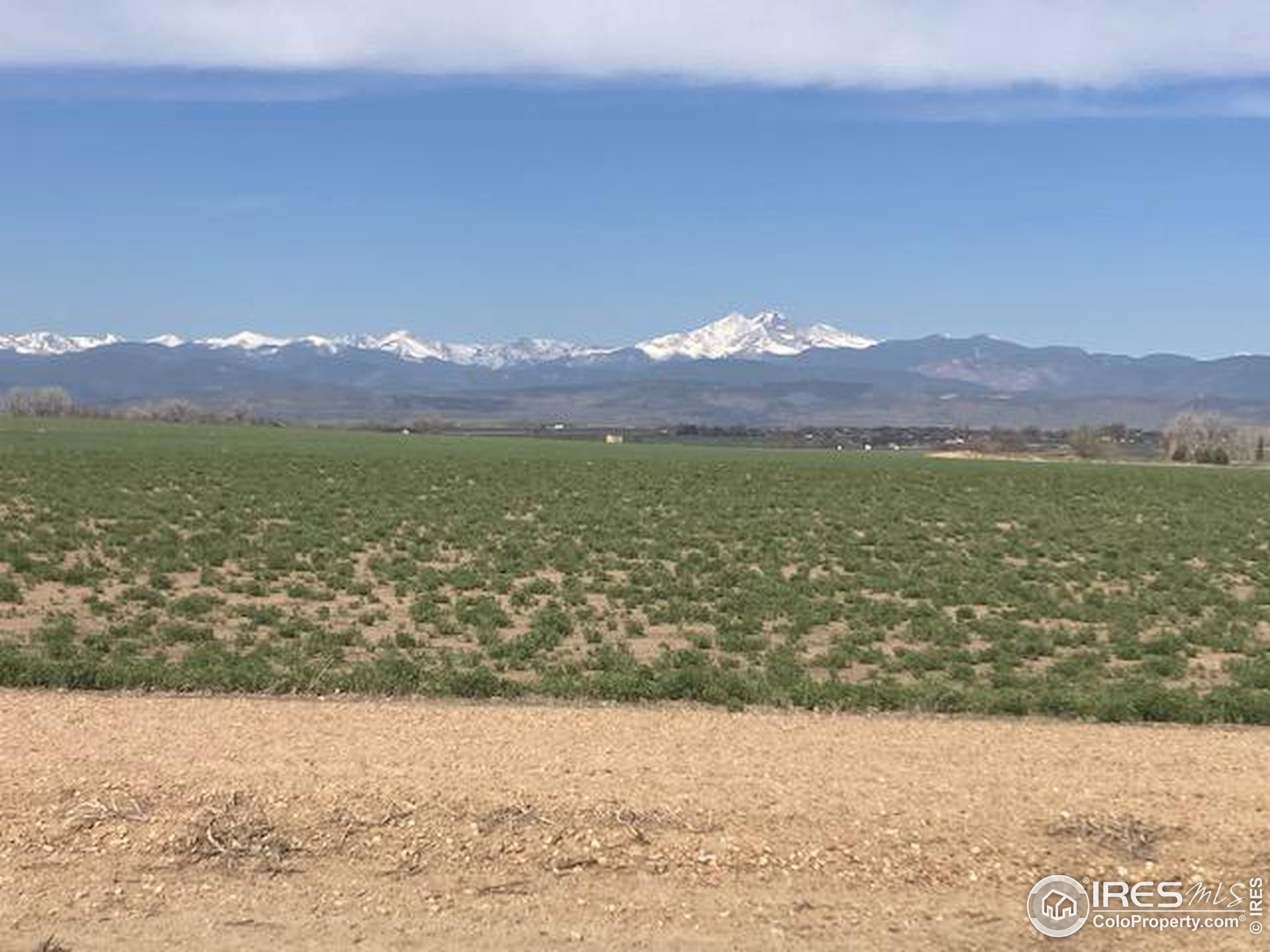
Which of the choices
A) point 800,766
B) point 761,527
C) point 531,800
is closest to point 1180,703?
point 800,766

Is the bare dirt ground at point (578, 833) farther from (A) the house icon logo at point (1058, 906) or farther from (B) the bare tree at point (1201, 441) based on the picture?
(B) the bare tree at point (1201, 441)

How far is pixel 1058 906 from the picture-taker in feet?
20.3

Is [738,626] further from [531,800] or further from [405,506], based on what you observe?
[405,506]

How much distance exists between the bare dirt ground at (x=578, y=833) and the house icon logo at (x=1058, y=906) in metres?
0.07

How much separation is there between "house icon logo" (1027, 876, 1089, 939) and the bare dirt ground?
0.07 m

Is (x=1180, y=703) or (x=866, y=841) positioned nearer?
(x=866, y=841)

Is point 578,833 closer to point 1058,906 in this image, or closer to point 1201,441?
point 1058,906

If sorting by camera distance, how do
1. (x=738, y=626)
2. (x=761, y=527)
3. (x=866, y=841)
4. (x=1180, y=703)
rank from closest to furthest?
(x=866, y=841) < (x=1180, y=703) < (x=738, y=626) < (x=761, y=527)

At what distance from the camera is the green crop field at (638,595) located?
11750 millimetres

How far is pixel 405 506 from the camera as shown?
3500 cm

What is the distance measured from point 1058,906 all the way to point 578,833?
242cm

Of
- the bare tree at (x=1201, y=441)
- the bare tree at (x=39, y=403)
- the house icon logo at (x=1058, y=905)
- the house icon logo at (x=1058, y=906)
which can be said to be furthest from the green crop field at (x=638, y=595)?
the bare tree at (x=39, y=403)

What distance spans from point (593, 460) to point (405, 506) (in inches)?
1608

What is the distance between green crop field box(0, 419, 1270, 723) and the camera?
11750 millimetres
